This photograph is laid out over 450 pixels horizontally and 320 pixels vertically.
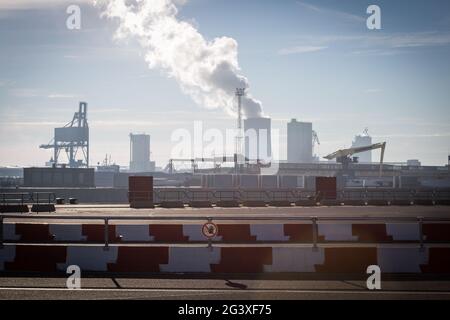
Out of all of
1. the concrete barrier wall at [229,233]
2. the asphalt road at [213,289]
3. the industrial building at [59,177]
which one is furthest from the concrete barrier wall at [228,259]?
the industrial building at [59,177]

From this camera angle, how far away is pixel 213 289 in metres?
11.2

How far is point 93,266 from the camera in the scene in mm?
13703

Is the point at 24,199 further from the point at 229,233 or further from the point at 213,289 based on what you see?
the point at 213,289

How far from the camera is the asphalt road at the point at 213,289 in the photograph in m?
10.5

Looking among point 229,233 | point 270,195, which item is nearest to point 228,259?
point 229,233

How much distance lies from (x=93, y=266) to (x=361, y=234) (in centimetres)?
762

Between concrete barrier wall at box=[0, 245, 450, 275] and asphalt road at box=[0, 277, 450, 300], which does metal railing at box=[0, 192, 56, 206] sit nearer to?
concrete barrier wall at box=[0, 245, 450, 275]

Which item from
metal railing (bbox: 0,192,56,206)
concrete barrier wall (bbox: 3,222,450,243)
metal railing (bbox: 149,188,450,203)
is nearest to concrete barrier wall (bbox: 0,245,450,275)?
concrete barrier wall (bbox: 3,222,450,243)

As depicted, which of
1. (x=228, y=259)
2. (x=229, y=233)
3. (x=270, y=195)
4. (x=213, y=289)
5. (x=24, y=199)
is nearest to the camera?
(x=213, y=289)

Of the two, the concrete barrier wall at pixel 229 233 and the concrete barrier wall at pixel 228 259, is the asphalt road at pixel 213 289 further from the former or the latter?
the concrete barrier wall at pixel 229 233

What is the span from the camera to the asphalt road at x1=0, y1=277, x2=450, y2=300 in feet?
34.3
